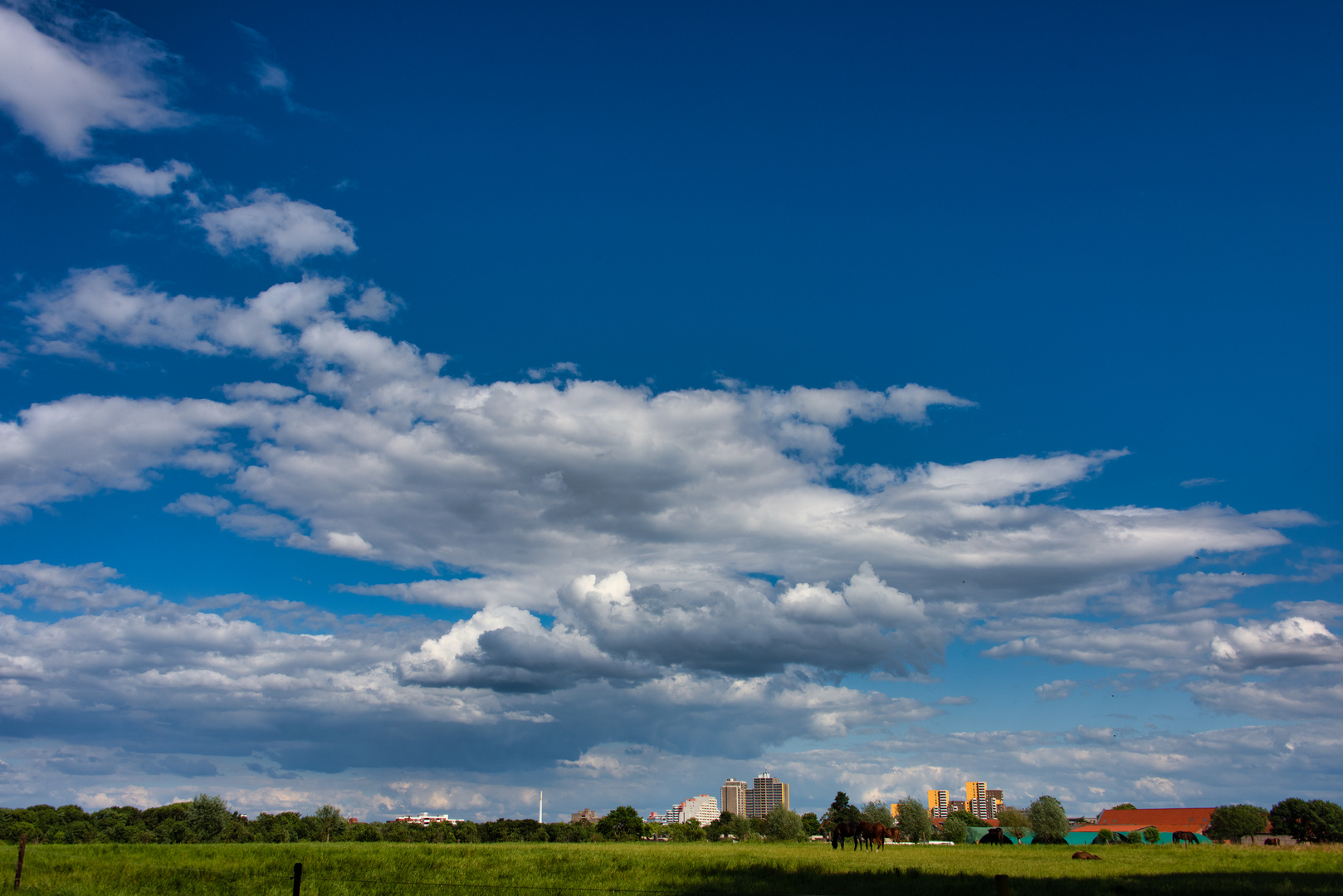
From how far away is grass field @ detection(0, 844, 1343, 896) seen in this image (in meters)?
30.8

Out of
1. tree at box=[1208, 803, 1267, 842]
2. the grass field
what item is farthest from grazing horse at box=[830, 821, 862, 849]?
tree at box=[1208, 803, 1267, 842]

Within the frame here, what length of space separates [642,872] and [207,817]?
382ft

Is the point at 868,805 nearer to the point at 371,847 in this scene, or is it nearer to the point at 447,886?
the point at 371,847

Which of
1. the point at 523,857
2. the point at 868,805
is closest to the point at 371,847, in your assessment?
the point at 523,857

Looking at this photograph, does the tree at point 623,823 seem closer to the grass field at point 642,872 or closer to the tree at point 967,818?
the tree at point 967,818

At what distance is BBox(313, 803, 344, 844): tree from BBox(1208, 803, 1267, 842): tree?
155 metres

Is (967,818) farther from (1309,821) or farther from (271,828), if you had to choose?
(271,828)

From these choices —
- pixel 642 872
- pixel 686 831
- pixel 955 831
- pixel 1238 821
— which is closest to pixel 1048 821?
pixel 955 831

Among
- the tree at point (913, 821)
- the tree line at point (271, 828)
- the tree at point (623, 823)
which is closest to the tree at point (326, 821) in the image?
the tree line at point (271, 828)

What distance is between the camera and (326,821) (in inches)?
5482

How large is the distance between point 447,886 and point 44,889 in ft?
49.8

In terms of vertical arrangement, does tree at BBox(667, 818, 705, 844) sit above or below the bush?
below

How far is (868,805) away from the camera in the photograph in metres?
155

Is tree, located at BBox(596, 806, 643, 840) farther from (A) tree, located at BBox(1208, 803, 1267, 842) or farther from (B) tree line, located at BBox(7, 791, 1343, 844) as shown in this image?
(A) tree, located at BBox(1208, 803, 1267, 842)
